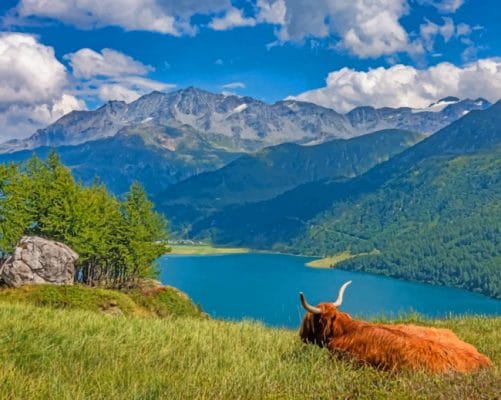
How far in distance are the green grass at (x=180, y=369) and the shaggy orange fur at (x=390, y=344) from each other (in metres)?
0.42

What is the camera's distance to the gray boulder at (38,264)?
41.1 meters

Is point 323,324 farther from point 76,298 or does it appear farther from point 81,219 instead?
point 81,219

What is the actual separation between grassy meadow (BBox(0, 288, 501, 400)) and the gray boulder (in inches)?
1363

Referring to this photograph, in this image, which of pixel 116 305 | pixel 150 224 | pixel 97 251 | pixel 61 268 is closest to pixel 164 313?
pixel 116 305

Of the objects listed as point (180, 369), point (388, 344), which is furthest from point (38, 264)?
point (388, 344)

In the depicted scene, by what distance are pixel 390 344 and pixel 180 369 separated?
347 cm

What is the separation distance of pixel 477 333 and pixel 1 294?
32045mm

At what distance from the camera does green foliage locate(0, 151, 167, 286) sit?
180 feet

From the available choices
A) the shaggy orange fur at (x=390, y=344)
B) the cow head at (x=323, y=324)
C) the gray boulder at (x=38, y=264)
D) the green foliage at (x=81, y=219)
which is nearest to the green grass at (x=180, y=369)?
the cow head at (x=323, y=324)

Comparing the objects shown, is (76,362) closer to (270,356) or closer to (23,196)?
(270,356)

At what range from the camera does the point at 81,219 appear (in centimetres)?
5738

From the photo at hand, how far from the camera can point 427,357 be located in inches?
305

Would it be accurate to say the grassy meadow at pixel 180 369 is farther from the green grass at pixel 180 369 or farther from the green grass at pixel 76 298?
the green grass at pixel 76 298

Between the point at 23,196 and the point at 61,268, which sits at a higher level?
the point at 23,196
